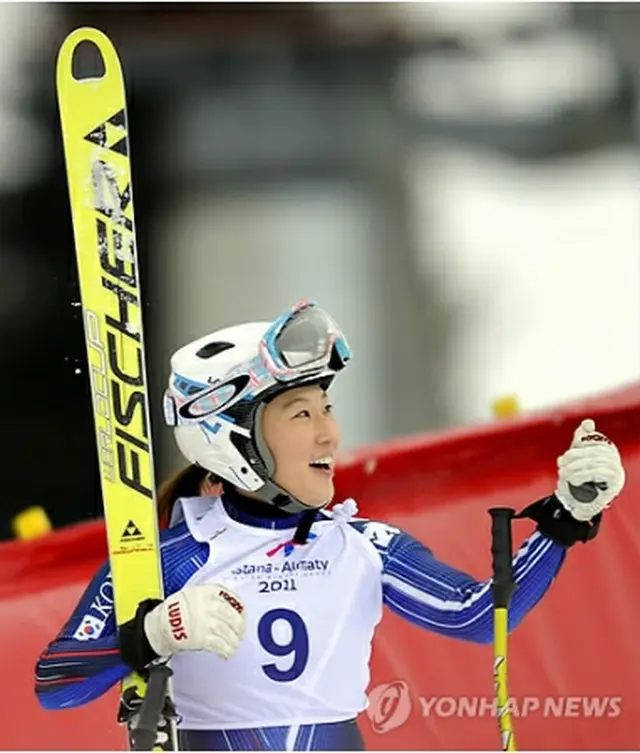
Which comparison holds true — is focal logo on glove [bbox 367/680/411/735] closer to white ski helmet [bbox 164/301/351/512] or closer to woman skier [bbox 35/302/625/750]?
woman skier [bbox 35/302/625/750]

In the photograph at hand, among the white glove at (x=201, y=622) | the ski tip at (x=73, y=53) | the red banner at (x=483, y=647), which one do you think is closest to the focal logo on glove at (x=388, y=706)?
the red banner at (x=483, y=647)

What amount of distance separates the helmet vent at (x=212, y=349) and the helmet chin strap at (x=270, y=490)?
50 mm

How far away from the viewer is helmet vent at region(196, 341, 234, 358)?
96 cm

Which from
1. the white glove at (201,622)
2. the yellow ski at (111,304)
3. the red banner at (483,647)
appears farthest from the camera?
the red banner at (483,647)

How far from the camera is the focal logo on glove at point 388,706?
105cm

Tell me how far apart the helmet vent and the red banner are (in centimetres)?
18

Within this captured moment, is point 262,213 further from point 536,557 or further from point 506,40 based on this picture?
point 536,557

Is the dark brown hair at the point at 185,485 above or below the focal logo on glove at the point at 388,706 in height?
above

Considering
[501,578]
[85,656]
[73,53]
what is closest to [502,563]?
[501,578]

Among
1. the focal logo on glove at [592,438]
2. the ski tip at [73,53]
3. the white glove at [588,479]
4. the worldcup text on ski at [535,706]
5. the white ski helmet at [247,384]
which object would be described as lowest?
the worldcup text on ski at [535,706]

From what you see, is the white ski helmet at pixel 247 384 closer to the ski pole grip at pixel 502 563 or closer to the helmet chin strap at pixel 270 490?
the helmet chin strap at pixel 270 490

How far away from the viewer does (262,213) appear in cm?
231

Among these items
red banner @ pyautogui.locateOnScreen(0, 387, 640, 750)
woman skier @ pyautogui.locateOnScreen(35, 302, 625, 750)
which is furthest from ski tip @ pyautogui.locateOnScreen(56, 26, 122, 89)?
red banner @ pyautogui.locateOnScreen(0, 387, 640, 750)

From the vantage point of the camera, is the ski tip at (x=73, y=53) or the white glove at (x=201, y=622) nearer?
the white glove at (x=201, y=622)
